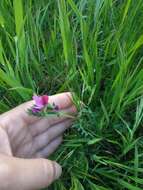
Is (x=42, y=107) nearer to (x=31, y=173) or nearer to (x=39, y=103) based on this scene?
(x=39, y=103)

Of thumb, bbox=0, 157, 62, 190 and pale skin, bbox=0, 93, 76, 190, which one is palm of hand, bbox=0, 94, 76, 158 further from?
thumb, bbox=0, 157, 62, 190

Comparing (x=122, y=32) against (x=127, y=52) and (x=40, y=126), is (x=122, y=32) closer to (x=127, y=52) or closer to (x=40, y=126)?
(x=127, y=52)

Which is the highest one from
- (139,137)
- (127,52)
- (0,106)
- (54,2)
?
(54,2)

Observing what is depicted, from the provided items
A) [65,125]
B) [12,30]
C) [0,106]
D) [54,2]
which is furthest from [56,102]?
[54,2]

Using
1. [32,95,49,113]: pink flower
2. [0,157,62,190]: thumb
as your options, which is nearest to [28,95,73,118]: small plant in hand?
[32,95,49,113]: pink flower

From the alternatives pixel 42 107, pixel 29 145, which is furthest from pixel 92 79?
pixel 29 145

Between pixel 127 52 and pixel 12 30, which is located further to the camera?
pixel 12 30

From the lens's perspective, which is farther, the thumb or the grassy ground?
the grassy ground

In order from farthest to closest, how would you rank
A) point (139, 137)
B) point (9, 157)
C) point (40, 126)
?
1. point (40, 126)
2. point (139, 137)
3. point (9, 157)
